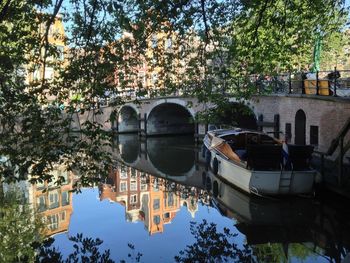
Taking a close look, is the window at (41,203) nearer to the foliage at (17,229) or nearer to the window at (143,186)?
the foliage at (17,229)

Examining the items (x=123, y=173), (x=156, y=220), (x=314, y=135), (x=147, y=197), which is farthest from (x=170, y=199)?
(x=314, y=135)

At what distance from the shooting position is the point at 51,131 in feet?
18.6

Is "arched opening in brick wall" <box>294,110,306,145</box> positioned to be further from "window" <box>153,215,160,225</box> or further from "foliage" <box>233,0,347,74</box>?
"window" <box>153,215,160,225</box>

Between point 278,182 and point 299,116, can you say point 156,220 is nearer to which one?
point 278,182

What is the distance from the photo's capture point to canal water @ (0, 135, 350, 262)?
8445mm

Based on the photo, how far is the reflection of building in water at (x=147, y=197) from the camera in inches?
431

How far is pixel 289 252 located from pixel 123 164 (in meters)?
14.7

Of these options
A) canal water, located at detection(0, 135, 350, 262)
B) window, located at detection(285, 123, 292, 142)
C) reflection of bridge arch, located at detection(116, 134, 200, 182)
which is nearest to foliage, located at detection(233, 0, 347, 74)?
canal water, located at detection(0, 135, 350, 262)

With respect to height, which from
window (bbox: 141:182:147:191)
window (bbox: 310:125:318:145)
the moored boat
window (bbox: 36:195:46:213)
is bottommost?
window (bbox: 141:182:147:191)

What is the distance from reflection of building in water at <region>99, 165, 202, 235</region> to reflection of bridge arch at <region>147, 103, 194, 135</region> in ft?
46.3

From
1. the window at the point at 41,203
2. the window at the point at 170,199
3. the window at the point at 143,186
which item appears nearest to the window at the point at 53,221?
the window at the point at 41,203

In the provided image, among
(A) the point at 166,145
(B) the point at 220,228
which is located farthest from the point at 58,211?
(A) the point at 166,145

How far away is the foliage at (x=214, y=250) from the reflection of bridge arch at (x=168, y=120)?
80.8 ft

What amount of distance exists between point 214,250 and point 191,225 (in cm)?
259
